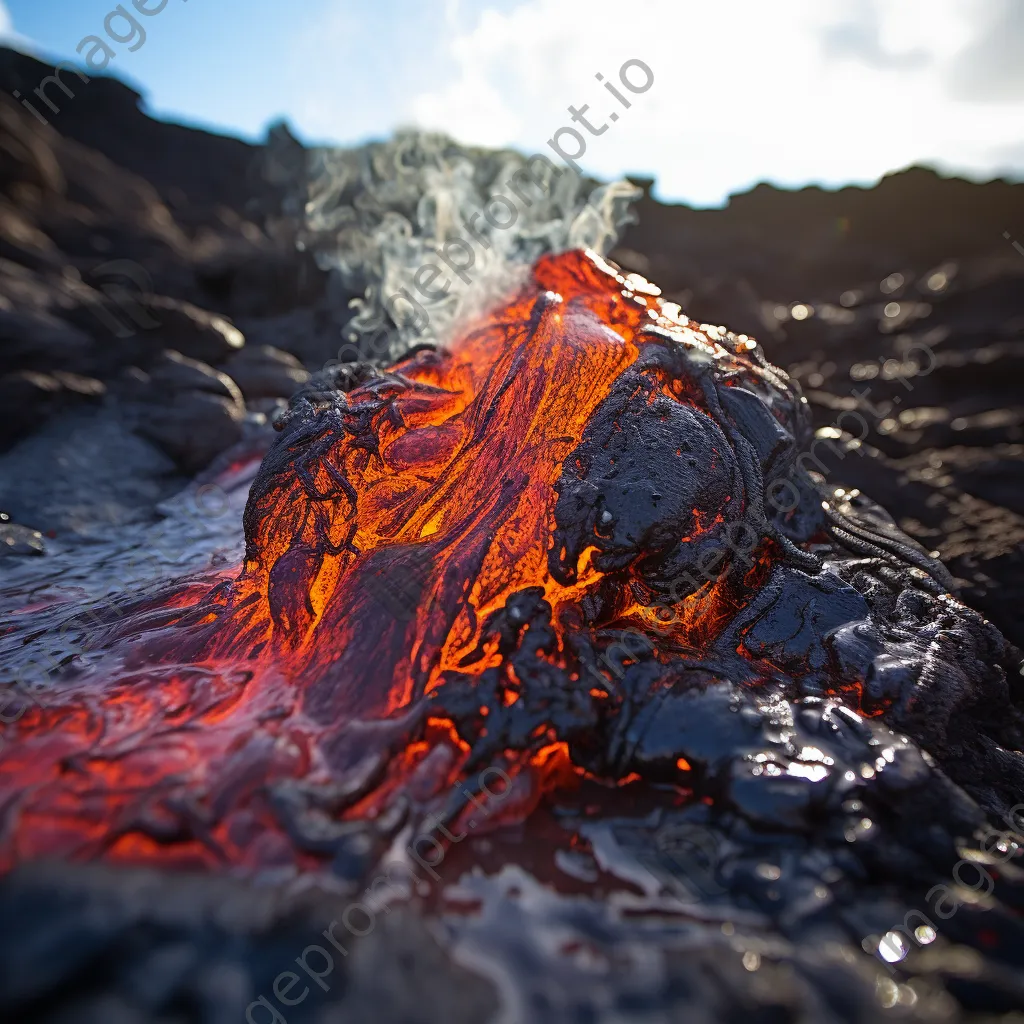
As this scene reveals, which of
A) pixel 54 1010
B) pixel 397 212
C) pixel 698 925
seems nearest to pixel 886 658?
pixel 698 925

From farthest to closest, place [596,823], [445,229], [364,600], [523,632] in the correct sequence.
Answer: [445,229] < [364,600] < [523,632] < [596,823]

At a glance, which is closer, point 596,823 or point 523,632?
point 596,823

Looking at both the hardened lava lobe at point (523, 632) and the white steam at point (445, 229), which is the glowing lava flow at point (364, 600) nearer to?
the hardened lava lobe at point (523, 632)

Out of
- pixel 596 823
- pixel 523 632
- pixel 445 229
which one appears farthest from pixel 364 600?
pixel 445 229

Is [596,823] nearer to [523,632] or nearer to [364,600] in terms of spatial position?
[523,632]

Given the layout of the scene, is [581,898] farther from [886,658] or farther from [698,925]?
[886,658]

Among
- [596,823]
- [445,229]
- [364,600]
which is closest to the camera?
[596,823]

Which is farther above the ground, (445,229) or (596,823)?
(445,229)
